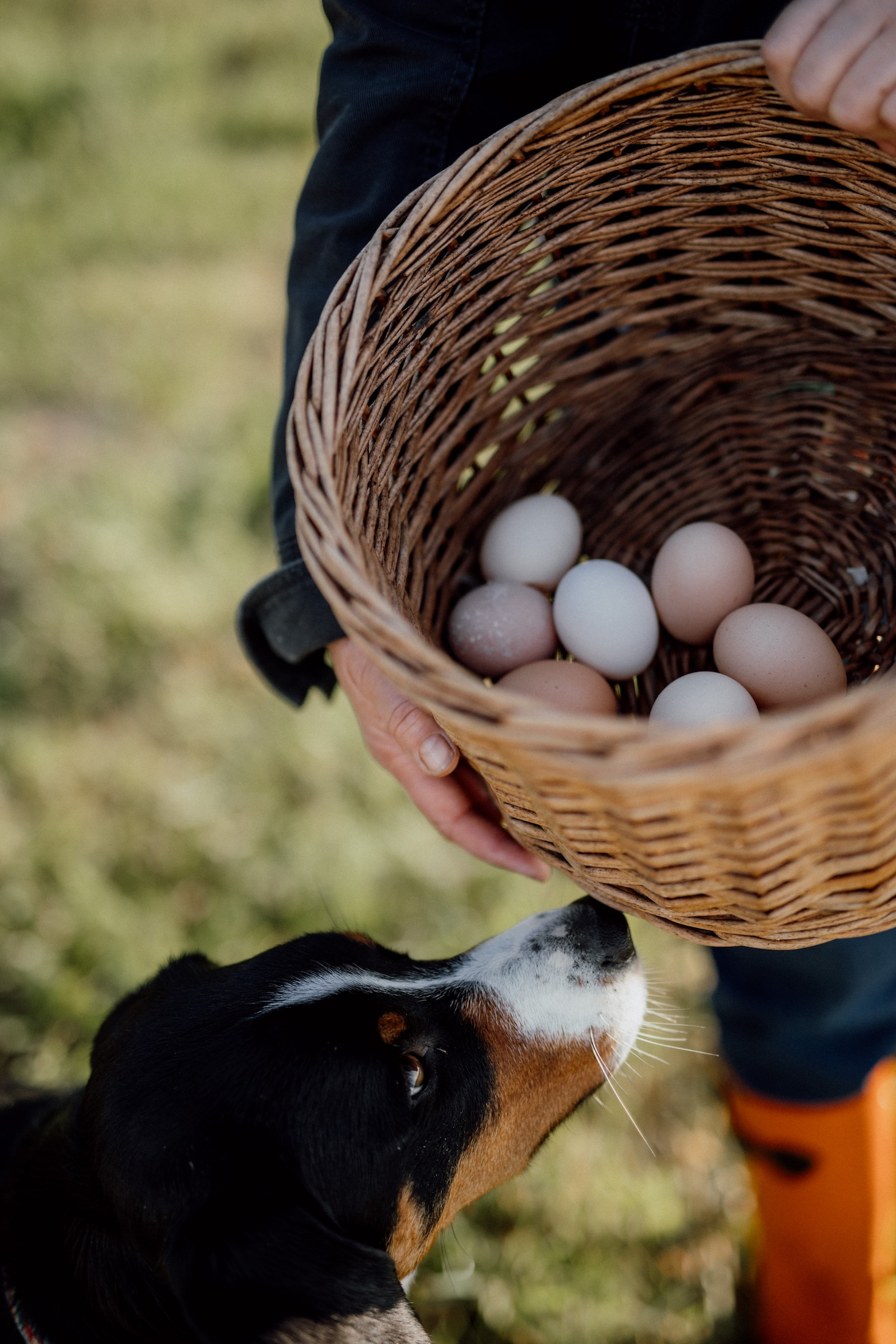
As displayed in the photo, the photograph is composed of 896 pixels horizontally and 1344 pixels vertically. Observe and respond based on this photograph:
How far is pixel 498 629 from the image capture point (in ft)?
5.09

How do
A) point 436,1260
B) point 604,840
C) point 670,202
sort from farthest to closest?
point 436,1260 < point 670,202 < point 604,840

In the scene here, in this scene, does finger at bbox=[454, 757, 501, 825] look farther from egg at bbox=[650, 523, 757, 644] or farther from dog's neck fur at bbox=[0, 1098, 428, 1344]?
dog's neck fur at bbox=[0, 1098, 428, 1344]

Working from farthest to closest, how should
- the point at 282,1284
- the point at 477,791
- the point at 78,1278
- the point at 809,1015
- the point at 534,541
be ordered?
the point at 809,1015 → the point at 534,541 → the point at 477,791 → the point at 78,1278 → the point at 282,1284

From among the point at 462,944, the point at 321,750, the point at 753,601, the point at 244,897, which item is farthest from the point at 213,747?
the point at 753,601

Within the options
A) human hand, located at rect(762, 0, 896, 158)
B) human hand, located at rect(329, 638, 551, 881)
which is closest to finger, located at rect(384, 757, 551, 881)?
human hand, located at rect(329, 638, 551, 881)

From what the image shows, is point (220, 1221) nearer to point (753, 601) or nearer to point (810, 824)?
point (810, 824)

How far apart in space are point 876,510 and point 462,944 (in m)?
1.18

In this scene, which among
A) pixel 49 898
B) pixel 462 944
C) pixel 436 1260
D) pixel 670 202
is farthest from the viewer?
pixel 49 898

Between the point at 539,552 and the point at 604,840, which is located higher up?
the point at 604,840

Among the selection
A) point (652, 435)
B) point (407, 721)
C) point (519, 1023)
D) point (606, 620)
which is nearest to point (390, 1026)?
point (519, 1023)

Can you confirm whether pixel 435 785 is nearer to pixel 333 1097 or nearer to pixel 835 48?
pixel 333 1097

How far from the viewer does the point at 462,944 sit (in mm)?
2152

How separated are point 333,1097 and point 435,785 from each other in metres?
0.42

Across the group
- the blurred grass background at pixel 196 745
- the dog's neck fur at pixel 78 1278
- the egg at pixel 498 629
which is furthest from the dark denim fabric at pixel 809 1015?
the dog's neck fur at pixel 78 1278
